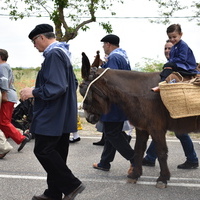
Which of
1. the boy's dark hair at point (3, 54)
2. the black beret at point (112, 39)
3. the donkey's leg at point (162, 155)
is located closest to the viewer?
the donkey's leg at point (162, 155)

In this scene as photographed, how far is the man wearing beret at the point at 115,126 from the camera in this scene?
534 cm

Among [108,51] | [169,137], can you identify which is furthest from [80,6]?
[108,51]

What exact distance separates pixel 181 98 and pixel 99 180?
68.1 inches

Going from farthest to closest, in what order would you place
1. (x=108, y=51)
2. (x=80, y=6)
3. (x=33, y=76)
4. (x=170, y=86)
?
(x=33, y=76)
(x=80, y=6)
(x=108, y=51)
(x=170, y=86)

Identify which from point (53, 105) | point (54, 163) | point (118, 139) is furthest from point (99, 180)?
point (53, 105)

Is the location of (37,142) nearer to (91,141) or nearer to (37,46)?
(37,46)

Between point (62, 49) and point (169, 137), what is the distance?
17.1 ft

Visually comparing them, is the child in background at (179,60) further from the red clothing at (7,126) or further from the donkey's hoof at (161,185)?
the red clothing at (7,126)

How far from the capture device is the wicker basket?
15.1 feet

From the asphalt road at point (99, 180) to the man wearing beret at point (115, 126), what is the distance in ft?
0.98

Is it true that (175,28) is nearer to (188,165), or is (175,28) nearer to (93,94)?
(93,94)

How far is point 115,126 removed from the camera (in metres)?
5.39

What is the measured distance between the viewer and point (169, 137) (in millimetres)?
8508

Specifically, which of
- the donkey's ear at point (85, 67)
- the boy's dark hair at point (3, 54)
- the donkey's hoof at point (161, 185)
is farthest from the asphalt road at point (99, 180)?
the boy's dark hair at point (3, 54)
